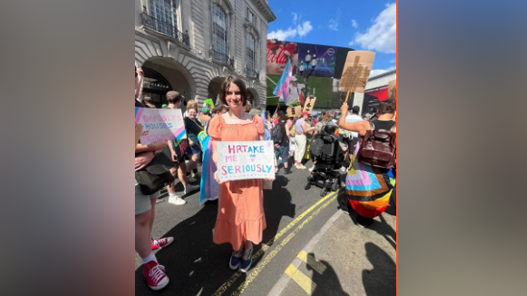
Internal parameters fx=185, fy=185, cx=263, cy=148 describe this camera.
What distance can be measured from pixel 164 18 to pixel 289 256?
44.9 ft

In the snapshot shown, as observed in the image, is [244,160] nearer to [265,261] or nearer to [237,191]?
[237,191]


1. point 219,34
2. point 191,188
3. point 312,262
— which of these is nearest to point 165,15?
point 219,34

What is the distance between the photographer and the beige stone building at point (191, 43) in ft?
32.5

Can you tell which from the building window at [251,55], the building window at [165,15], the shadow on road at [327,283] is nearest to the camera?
the shadow on road at [327,283]

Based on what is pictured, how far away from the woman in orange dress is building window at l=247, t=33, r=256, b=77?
19556mm

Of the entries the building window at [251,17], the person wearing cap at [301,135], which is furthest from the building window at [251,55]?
the person wearing cap at [301,135]

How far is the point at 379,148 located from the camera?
6.99 ft

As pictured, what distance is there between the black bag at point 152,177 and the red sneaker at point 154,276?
33.2 inches

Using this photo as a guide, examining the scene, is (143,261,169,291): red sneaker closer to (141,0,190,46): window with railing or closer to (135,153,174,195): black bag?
(135,153,174,195): black bag

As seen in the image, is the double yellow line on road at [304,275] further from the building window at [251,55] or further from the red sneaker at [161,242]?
the building window at [251,55]
